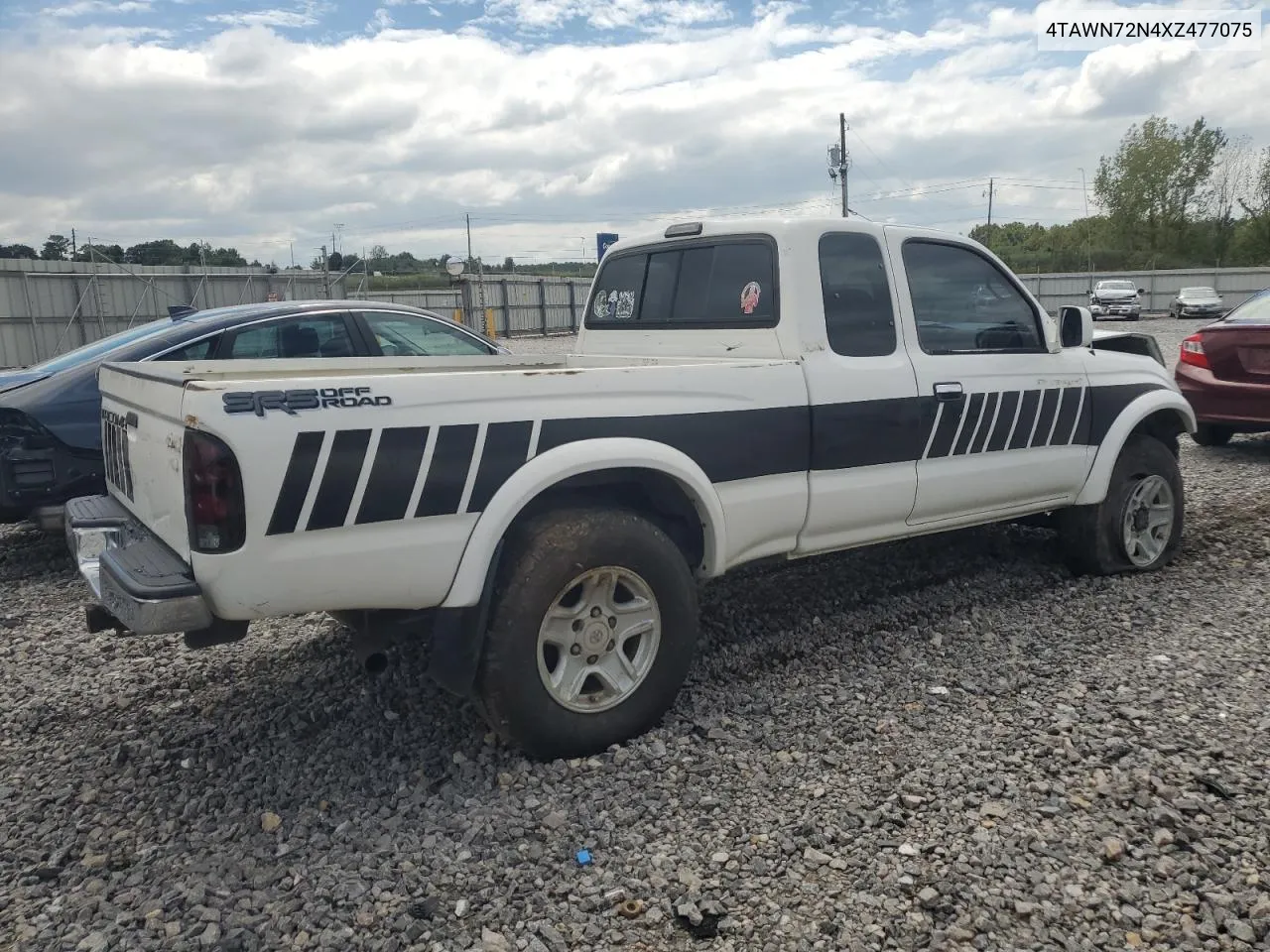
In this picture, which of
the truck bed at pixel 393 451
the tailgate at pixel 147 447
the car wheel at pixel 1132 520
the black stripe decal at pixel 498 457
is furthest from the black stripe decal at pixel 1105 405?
the tailgate at pixel 147 447

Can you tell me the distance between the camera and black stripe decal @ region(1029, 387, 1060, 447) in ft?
16.1

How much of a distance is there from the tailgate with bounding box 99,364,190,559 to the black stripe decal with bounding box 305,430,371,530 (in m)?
0.40

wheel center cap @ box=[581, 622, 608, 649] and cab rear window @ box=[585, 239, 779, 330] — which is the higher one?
cab rear window @ box=[585, 239, 779, 330]

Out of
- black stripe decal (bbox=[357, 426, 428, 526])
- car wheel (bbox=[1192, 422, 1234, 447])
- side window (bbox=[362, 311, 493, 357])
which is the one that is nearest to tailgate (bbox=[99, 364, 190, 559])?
black stripe decal (bbox=[357, 426, 428, 526])

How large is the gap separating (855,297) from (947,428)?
745 mm

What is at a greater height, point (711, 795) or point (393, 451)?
point (393, 451)

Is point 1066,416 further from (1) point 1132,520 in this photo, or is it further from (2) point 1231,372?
(2) point 1231,372

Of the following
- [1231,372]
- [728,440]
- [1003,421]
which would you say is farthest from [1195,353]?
[728,440]

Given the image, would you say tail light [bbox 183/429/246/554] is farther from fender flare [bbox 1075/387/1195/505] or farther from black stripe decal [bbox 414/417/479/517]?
fender flare [bbox 1075/387/1195/505]

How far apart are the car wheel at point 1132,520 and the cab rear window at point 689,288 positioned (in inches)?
91.6

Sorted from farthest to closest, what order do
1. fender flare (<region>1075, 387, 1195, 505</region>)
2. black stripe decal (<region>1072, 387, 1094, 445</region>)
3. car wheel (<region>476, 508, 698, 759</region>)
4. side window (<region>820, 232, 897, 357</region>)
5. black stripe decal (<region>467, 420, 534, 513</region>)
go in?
fender flare (<region>1075, 387, 1195, 505</region>), black stripe decal (<region>1072, 387, 1094, 445</region>), side window (<region>820, 232, 897, 357</region>), car wheel (<region>476, 508, 698, 759</region>), black stripe decal (<region>467, 420, 534, 513</region>)

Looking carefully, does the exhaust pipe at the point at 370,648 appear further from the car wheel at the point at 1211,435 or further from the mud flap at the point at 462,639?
the car wheel at the point at 1211,435

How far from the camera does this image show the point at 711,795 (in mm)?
3262

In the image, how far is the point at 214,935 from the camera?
2629 mm
